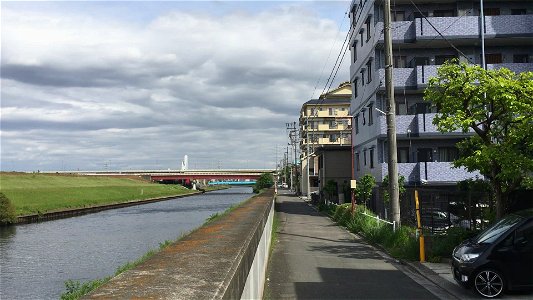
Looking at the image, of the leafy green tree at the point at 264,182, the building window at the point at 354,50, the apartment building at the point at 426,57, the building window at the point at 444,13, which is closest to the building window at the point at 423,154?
the apartment building at the point at 426,57

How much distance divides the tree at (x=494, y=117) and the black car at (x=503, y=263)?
10.2 ft

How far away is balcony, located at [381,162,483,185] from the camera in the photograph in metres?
27.5

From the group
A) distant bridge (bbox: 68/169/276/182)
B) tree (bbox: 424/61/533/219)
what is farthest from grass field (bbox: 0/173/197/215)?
tree (bbox: 424/61/533/219)

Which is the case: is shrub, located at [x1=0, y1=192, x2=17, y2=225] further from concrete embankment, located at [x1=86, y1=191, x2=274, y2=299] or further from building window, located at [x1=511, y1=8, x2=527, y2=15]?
building window, located at [x1=511, y1=8, x2=527, y2=15]

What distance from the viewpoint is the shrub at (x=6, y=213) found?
1432 inches

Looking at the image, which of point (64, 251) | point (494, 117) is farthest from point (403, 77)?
point (64, 251)

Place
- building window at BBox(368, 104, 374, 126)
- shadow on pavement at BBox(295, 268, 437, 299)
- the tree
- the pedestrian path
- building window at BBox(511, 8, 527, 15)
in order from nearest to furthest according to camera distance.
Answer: shadow on pavement at BBox(295, 268, 437, 299) → the pedestrian path → the tree → building window at BBox(511, 8, 527, 15) → building window at BBox(368, 104, 374, 126)

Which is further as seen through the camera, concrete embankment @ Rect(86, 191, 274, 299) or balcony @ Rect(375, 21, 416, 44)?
balcony @ Rect(375, 21, 416, 44)

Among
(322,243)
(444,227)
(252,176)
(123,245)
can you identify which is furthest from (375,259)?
(252,176)

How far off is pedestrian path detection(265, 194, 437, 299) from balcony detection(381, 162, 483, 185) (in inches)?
390

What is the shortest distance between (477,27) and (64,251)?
24885mm

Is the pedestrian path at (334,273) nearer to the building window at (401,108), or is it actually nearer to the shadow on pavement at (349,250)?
the shadow on pavement at (349,250)

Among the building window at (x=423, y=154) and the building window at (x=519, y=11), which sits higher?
the building window at (x=519, y=11)

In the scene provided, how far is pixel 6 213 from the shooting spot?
3656 centimetres
